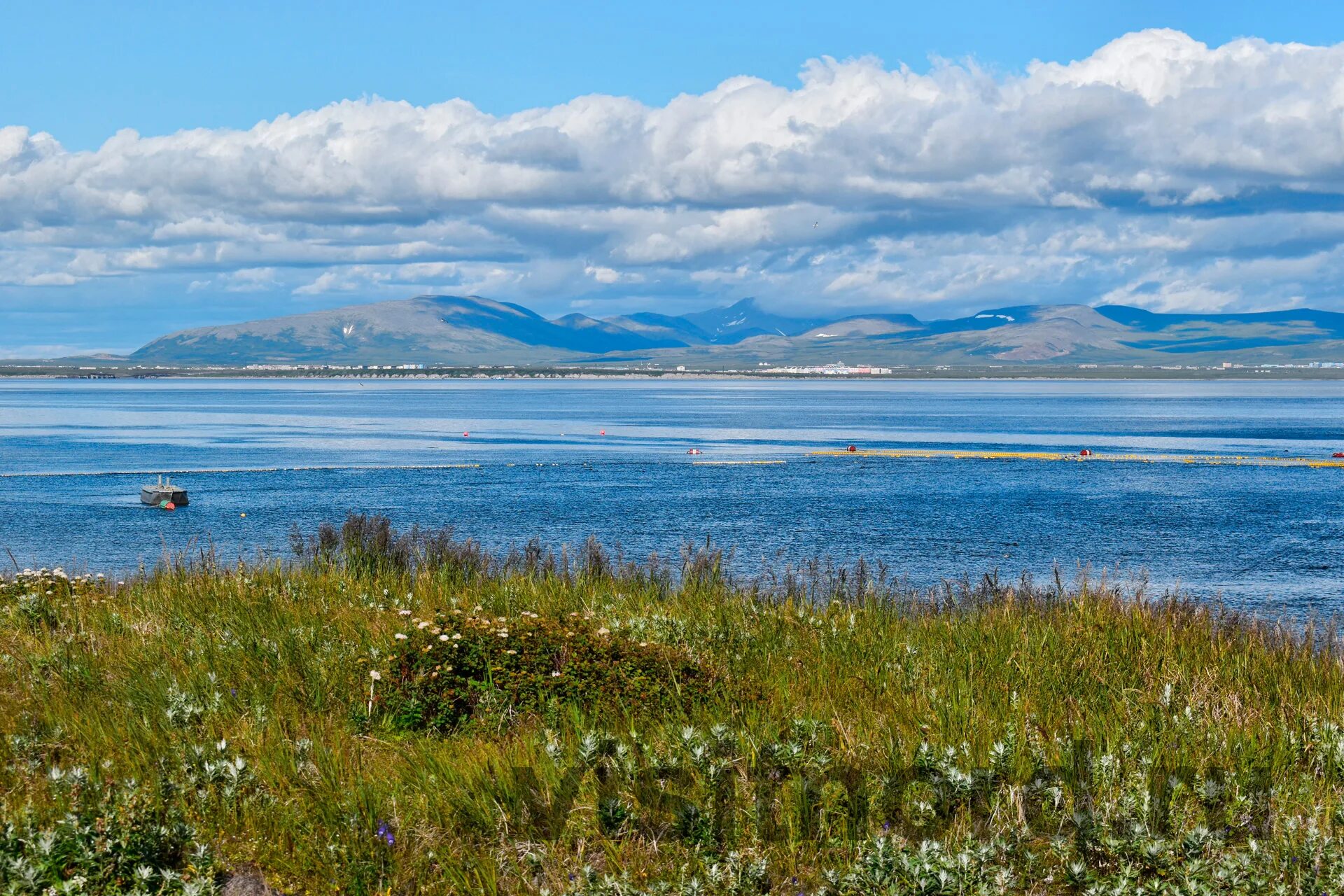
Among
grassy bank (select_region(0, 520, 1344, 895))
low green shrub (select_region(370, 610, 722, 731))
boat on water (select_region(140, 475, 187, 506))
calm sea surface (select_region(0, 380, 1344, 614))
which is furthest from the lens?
boat on water (select_region(140, 475, 187, 506))

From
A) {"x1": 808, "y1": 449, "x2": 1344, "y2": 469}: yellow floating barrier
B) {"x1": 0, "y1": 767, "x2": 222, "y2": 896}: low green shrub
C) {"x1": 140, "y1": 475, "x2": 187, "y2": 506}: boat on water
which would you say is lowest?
{"x1": 808, "y1": 449, "x2": 1344, "y2": 469}: yellow floating barrier

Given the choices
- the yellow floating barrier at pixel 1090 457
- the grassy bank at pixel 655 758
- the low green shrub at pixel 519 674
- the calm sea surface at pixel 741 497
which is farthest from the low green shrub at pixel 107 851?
the yellow floating barrier at pixel 1090 457

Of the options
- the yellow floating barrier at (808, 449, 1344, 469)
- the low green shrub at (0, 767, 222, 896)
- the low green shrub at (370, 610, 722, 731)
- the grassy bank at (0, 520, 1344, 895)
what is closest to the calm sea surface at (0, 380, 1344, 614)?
the yellow floating barrier at (808, 449, 1344, 469)

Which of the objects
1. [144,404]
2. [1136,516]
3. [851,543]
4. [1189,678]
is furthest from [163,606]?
[144,404]

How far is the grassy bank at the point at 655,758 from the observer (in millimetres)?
7230

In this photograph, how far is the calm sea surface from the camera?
39.2 metres

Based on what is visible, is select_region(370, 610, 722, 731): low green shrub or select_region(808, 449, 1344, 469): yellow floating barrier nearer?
select_region(370, 610, 722, 731): low green shrub

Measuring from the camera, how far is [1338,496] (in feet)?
189

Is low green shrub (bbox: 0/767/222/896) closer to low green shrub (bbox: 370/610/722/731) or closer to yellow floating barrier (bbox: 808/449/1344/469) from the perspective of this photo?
low green shrub (bbox: 370/610/722/731)

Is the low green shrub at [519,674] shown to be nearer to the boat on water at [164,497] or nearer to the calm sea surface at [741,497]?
the calm sea surface at [741,497]

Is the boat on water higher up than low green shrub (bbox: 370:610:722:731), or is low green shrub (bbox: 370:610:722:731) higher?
low green shrub (bbox: 370:610:722:731)

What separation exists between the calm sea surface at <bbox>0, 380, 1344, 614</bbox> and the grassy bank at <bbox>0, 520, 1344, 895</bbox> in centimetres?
1622

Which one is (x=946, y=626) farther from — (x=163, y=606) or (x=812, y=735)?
(x=163, y=606)

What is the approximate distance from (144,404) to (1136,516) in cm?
17964
